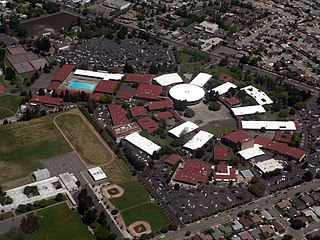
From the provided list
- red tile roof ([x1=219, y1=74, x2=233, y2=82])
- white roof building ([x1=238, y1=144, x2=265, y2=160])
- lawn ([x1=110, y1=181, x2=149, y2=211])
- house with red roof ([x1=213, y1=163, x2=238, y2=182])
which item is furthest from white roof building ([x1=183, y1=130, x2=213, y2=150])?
red tile roof ([x1=219, y1=74, x2=233, y2=82])

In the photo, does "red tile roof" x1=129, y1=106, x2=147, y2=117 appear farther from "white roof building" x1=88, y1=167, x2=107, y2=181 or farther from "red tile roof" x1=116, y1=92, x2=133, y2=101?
"white roof building" x1=88, y1=167, x2=107, y2=181

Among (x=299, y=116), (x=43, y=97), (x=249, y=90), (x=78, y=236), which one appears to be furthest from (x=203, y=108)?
(x=78, y=236)

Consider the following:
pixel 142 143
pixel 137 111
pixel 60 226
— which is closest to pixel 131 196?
pixel 60 226

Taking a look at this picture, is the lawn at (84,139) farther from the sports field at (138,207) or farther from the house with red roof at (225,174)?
the house with red roof at (225,174)

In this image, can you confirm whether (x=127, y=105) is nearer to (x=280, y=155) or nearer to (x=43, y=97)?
(x=43, y=97)

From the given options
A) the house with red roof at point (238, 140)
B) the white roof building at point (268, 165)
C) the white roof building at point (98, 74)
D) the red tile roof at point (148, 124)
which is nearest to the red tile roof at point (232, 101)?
the house with red roof at point (238, 140)

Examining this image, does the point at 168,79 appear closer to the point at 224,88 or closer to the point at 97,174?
the point at 224,88
